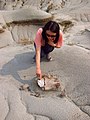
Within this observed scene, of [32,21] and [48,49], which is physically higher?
[48,49]


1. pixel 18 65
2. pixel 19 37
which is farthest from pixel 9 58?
pixel 19 37

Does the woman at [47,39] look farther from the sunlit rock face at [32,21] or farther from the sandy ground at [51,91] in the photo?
the sunlit rock face at [32,21]

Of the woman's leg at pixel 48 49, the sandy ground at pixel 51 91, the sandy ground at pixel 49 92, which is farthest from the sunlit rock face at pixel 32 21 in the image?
the woman's leg at pixel 48 49

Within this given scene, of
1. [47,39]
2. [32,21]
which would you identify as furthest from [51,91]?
[32,21]

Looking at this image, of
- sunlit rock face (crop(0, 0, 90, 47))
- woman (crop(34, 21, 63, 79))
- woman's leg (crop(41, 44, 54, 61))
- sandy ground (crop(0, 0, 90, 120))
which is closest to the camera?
sandy ground (crop(0, 0, 90, 120))

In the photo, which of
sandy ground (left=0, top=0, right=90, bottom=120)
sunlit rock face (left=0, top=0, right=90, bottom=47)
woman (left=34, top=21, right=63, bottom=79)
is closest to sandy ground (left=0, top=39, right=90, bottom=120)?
sandy ground (left=0, top=0, right=90, bottom=120)

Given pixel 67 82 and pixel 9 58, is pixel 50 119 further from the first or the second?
pixel 9 58

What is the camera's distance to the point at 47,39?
2.98m

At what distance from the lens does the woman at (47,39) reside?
2.78 meters

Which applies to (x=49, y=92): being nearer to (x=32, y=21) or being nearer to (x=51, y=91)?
(x=51, y=91)

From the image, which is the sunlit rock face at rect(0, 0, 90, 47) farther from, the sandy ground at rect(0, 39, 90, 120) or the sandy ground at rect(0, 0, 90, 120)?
the sandy ground at rect(0, 39, 90, 120)

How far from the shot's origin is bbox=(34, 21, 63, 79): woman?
2.78 m

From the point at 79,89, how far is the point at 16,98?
1.95 ft

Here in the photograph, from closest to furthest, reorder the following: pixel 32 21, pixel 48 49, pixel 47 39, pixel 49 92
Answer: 1. pixel 49 92
2. pixel 47 39
3. pixel 48 49
4. pixel 32 21
